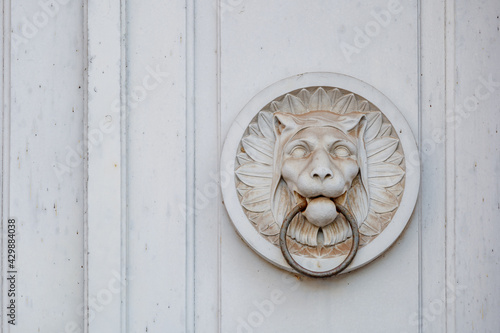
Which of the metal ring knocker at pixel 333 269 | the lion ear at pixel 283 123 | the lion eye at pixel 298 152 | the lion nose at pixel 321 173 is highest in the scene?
the lion ear at pixel 283 123

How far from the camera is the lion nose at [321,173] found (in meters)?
1.15

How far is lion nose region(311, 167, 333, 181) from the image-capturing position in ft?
3.76

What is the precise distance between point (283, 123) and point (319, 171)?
0.48 feet

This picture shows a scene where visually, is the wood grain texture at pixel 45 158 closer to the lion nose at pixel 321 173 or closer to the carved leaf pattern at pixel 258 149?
the carved leaf pattern at pixel 258 149

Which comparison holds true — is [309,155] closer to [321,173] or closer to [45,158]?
[321,173]

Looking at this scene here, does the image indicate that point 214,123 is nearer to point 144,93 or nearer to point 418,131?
point 144,93

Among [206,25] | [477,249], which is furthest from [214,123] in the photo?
[477,249]

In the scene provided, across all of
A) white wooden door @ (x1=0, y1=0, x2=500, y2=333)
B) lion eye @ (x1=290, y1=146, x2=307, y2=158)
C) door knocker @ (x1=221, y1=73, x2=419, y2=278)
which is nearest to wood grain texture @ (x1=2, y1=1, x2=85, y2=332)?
white wooden door @ (x1=0, y1=0, x2=500, y2=333)

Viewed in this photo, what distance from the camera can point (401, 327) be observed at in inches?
50.4

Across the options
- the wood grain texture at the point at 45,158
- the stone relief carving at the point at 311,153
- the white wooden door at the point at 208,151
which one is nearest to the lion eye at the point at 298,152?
the stone relief carving at the point at 311,153

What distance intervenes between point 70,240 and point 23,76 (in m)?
0.34

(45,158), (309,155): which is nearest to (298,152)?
(309,155)

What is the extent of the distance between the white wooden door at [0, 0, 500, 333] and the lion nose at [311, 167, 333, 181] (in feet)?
0.76

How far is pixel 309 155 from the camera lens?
3.94 feet
